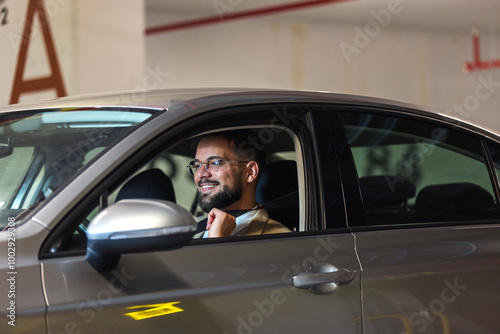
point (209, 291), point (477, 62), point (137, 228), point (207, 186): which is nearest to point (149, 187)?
point (207, 186)

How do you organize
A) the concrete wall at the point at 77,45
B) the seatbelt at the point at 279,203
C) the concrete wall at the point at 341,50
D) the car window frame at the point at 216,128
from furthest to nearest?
the concrete wall at the point at 341,50
the concrete wall at the point at 77,45
the seatbelt at the point at 279,203
the car window frame at the point at 216,128

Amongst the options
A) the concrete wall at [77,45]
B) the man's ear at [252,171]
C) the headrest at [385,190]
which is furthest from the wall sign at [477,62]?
the man's ear at [252,171]

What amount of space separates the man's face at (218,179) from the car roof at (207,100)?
23 cm

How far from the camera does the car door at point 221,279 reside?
1.34m

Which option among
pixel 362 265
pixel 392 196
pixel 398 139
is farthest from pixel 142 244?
pixel 398 139

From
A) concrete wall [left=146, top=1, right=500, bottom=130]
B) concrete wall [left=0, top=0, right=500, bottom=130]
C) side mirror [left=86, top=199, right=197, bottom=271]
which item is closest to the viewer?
side mirror [left=86, top=199, right=197, bottom=271]

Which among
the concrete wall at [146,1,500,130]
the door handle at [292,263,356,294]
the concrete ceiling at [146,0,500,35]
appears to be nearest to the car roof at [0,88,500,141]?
the door handle at [292,263,356,294]

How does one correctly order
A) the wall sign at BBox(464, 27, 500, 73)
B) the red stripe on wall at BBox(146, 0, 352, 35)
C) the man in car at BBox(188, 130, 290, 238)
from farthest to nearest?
the wall sign at BBox(464, 27, 500, 73)
the red stripe on wall at BBox(146, 0, 352, 35)
the man in car at BBox(188, 130, 290, 238)

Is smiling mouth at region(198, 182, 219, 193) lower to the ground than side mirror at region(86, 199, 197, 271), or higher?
higher

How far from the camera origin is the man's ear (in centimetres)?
213

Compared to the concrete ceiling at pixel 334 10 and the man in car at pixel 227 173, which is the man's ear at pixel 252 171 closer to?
the man in car at pixel 227 173

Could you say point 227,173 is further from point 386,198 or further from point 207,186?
point 386,198

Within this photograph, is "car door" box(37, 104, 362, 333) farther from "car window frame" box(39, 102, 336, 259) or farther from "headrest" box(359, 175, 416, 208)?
"headrest" box(359, 175, 416, 208)

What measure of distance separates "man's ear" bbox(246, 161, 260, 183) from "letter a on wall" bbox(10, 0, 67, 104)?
12.6ft
